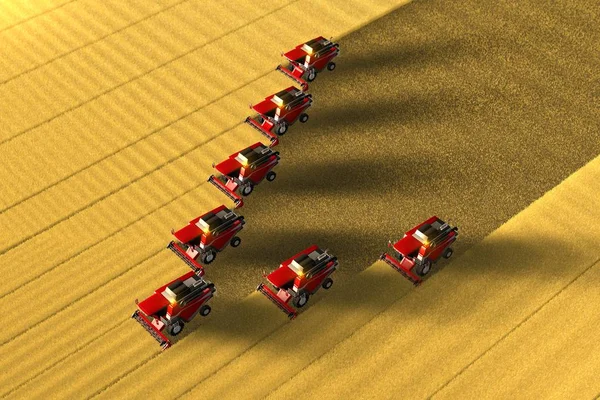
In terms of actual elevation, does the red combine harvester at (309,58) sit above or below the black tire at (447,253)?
above

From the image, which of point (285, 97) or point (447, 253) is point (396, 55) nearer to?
point (285, 97)

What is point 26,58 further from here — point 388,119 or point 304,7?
point 388,119

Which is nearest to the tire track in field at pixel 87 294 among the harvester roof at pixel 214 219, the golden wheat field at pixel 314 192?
the golden wheat field at pixel 314 192

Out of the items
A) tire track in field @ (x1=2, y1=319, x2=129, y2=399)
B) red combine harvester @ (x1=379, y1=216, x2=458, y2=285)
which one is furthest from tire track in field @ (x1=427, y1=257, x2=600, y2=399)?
tire track in field @ (x1=2, y1=319, x2=129, y2=399)

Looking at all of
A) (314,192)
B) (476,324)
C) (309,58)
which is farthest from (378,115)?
(476,324)

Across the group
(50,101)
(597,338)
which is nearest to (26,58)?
(50,101)

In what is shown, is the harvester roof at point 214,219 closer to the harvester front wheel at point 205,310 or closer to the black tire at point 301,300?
the harvester front wheel at point 205,310
